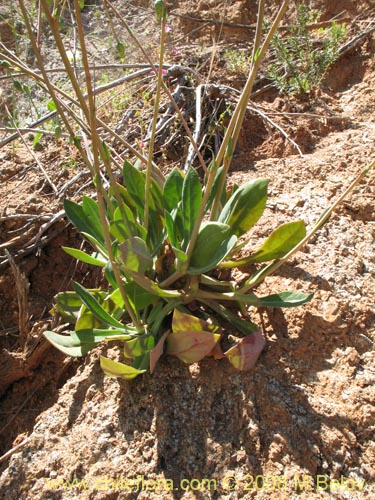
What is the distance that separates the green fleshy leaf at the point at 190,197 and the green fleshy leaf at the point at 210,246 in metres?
0.09

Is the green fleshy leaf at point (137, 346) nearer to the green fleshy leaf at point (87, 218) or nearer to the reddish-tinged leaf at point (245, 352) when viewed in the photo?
the reddish-tinged leaf at point (245, 352)

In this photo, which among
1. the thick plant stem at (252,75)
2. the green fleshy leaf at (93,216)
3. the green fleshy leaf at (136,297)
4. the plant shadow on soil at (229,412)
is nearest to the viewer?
the thick plant stem at (252,75)

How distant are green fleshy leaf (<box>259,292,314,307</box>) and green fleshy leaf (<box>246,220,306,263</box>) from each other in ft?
0.53

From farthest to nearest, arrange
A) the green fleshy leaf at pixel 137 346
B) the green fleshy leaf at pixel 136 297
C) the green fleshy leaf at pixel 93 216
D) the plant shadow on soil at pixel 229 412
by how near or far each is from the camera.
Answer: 1. the green fleshy leaf at pixel 93 216
2. the green fleshy leaf at pixel 136 297
3. the green fleshy leaf at pixel 137 346
4. the plant shadow on soil at pixel 229 412

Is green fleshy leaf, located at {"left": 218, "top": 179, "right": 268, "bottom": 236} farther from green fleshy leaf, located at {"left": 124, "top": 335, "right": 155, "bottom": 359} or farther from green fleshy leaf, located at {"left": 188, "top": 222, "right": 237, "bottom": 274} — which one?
green fleshy leaf, located at {"left": 124, "top": 335, "right": 155, "bottom": 359}

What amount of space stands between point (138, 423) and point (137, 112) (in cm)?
188

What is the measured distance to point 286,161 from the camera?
8.54 ft

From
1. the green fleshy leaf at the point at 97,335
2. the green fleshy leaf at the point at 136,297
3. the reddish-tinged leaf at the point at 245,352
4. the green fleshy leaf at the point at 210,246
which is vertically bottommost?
the reddish-tinged leaf at the point at 245,352

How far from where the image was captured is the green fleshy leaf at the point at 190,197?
1793 millimetres

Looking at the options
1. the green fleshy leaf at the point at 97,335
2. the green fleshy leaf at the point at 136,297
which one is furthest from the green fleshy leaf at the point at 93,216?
the green fleshy leaf at the point at 97,335

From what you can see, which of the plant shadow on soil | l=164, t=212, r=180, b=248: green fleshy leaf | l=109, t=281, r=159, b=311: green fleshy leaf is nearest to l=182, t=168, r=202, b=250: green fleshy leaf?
l=164, t=212, r=180, b=248: green fleshy leaf

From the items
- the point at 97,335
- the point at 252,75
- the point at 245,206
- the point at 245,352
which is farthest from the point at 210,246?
the point at 252,75

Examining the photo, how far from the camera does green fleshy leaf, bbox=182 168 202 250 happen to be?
179 centimetres

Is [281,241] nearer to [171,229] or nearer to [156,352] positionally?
[171,229]
